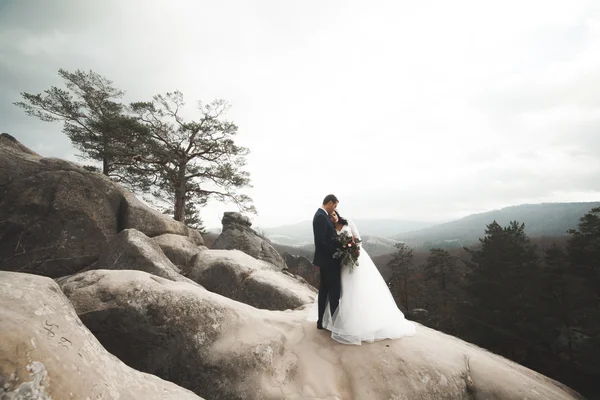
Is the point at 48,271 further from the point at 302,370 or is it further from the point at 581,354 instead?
the point at 581,354

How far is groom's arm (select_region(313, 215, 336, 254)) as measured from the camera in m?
5.30

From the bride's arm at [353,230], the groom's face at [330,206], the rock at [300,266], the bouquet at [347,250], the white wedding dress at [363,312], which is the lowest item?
the rock at [300,266]

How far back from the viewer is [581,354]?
17.7 meters

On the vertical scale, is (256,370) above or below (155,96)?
below

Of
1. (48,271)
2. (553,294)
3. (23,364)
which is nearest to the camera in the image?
(23,364)

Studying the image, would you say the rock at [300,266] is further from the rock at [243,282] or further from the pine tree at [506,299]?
the rock at [243,282]

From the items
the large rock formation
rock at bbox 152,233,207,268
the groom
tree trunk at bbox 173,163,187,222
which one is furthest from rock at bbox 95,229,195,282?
tree trunk at bbox 173,163,187,222

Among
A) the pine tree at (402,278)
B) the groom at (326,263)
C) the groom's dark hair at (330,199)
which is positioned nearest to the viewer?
the groom at (326,263)

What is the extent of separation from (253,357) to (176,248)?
846cm

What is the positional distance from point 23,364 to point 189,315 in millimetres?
2630

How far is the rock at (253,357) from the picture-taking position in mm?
3936

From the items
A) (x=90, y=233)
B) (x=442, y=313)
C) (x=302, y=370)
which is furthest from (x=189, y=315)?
(x=442, y=313)

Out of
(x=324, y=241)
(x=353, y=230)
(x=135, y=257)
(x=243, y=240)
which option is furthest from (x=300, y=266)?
(x=324, y=241)

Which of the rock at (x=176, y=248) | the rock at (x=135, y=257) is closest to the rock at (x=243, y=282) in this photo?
the rock at (x=176, y=248)
